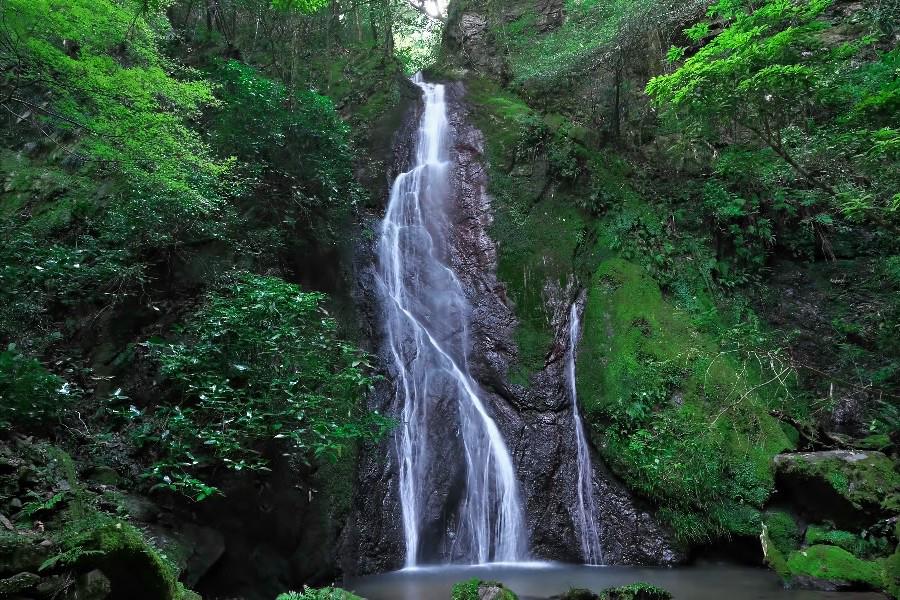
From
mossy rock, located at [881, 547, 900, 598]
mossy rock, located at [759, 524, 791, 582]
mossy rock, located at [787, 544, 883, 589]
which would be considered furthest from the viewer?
mossy rock, located at [759, 524, 791, 582]

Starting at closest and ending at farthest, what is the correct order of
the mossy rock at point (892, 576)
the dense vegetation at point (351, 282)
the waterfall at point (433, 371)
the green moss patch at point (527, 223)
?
the dense vegetation at point (351, 282), the mossy rock at point (892, 576), the waterfall at point (433, 371), the green moss patch at point (527, 223)

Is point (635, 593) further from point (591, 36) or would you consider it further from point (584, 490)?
point (591, 36)

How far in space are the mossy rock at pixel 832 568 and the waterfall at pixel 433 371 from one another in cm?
403

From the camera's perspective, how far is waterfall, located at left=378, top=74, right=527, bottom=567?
9.03 meters

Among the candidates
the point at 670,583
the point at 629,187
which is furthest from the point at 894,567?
the point at 629,187

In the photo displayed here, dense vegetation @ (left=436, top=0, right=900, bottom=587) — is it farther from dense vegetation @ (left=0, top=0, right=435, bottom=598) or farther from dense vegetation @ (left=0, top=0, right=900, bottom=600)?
dense vegetation @ (left=0, top=0, right=435, bottom=598)

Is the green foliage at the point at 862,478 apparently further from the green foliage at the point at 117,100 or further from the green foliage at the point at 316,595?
the green foliage at the point at 117,100

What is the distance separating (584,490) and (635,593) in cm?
367

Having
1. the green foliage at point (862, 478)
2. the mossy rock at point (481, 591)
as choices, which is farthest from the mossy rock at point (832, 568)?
the mossy rock at point (481, 591)

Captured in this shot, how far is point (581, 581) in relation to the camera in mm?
7578

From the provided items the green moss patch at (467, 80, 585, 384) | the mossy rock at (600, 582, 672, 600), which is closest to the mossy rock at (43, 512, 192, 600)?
the mossy rock at (600, 582, 672, 600)

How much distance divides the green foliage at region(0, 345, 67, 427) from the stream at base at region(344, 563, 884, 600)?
454 centimetres

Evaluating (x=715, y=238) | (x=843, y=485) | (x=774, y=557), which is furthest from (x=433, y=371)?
(x=715, y=238)

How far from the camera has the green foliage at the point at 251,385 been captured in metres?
5.37
